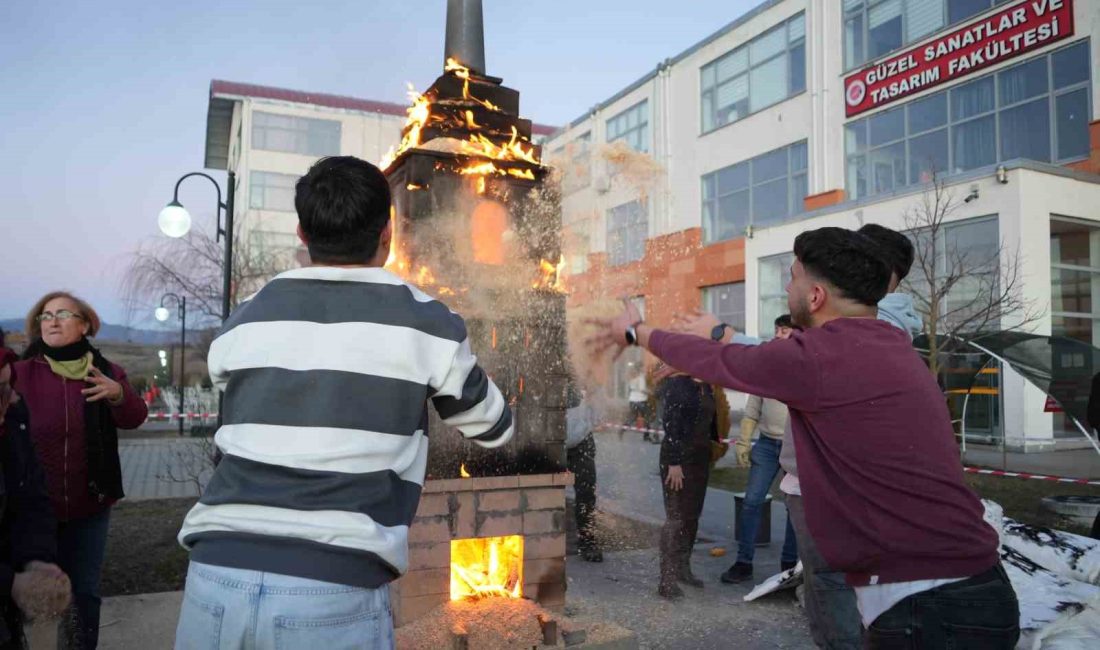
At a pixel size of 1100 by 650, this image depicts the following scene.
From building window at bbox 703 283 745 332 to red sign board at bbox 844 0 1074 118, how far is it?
18.5 ft

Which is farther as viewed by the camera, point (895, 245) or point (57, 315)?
point (57, 315)

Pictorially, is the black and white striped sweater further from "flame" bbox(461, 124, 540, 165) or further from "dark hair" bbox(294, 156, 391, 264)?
"flame" bbox(461, 124, 540, 165)

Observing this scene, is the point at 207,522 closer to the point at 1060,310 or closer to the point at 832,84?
the point at 1060,310

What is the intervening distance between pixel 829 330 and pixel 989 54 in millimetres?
16382

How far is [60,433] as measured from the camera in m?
3.88

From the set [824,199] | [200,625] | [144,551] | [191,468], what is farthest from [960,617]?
[824,199]

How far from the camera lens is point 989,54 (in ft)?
51.2

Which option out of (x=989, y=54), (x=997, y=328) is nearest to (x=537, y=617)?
(x=997, y=328)

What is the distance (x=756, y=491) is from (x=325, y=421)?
5.16 metres

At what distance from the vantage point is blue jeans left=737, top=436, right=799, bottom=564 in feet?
20.4

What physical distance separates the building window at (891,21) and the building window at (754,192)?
2601 millimetres

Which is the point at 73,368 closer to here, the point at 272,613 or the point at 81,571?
the point at 81,571

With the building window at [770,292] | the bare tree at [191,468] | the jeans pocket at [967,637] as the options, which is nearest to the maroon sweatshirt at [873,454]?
the jeans pocket at [967,637]

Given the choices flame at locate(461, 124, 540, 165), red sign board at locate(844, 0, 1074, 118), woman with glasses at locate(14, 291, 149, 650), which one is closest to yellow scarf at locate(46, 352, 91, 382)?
woman with glasses at locate(14, 291, 149, 650)
